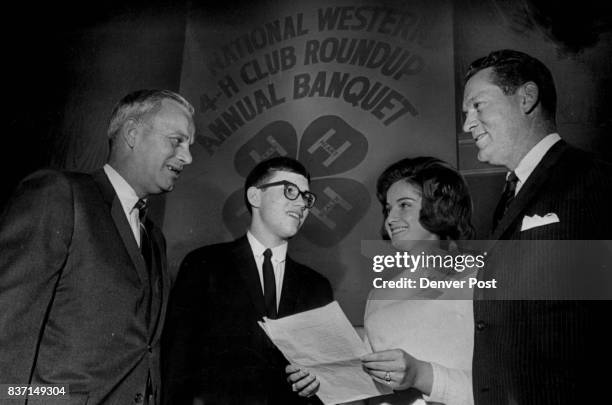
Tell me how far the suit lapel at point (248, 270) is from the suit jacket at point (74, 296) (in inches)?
17.3

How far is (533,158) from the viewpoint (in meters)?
→ 1.77

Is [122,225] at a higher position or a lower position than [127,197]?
lower

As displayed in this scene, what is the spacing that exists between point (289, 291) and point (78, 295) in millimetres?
822

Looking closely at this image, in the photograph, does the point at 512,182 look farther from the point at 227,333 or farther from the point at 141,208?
the point at 141,208

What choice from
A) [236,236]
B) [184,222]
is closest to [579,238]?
[236,236]

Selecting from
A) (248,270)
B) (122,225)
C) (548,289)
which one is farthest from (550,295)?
(122,225)

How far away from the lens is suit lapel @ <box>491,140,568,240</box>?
166cm

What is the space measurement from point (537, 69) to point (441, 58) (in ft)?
2.70

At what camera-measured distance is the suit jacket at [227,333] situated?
83.7 inches

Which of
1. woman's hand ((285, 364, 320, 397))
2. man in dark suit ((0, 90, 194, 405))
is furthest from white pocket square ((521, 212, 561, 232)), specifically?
man in dark suit ((0, 90, 194, 405))

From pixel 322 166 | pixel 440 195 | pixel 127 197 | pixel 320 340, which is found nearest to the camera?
pixel 320 340

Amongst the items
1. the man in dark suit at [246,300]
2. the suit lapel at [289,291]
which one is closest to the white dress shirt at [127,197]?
the man in dark suit at [246,300]

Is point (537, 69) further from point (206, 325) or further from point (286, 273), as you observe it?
point (206, 325)

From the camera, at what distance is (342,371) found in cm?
174
